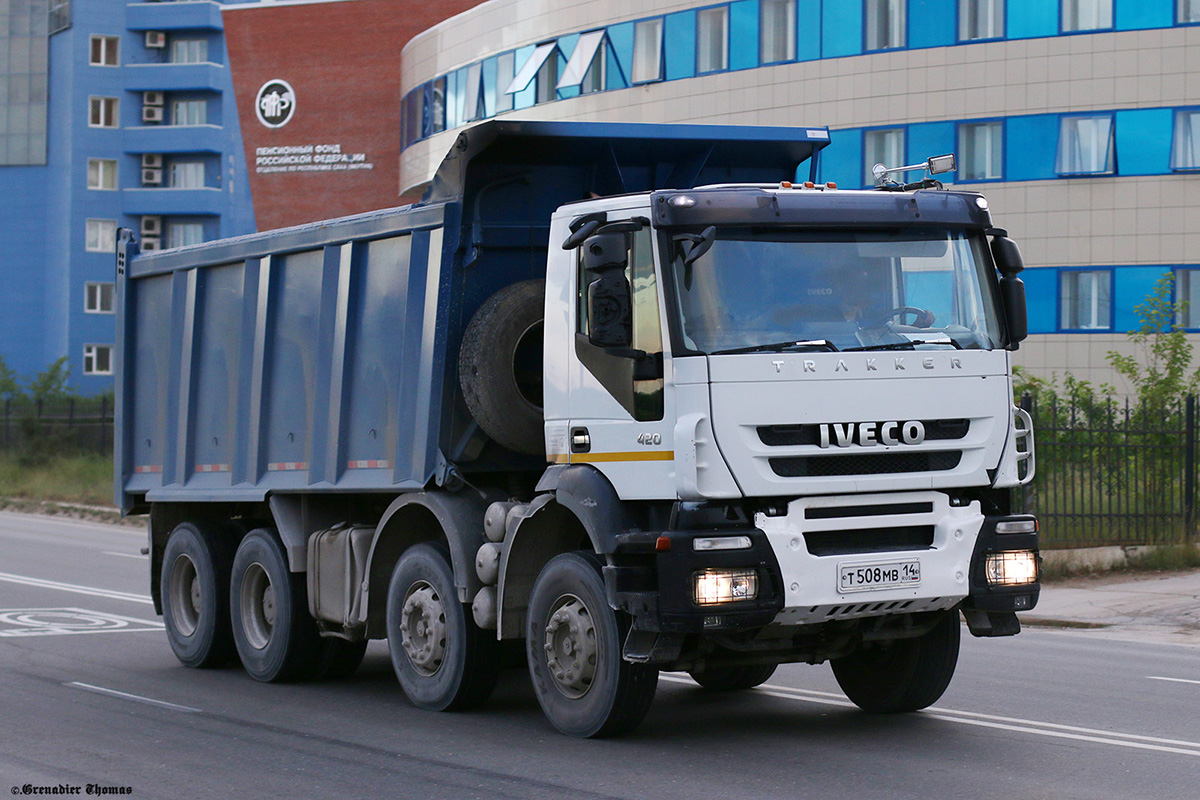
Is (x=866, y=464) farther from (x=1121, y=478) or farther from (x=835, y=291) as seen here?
(x=1121, y=478)

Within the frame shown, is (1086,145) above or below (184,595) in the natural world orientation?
above

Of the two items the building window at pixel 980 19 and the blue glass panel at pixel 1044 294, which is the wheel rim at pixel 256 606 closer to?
the blue glass panel at pixel 1044 294

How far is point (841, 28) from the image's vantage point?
34.5 metres

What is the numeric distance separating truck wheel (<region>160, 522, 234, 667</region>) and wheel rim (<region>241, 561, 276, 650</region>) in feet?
1.43

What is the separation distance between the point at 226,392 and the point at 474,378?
140 inches

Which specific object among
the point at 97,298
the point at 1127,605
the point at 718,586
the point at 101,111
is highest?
the point at 101,111

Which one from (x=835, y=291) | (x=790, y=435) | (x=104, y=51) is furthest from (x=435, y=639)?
(x=104, y=51)

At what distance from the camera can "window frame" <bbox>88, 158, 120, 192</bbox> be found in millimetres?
72938

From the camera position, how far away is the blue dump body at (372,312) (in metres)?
9.75

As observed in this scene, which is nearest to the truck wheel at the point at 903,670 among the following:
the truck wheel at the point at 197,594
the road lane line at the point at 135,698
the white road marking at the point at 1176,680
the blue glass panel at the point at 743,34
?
the white road marking at the point at 1176,680

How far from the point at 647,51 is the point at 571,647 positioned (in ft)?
100

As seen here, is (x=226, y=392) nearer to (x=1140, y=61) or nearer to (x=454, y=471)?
(x=454, y=471)

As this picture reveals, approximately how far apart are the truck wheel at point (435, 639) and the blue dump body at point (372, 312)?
0.56 metres

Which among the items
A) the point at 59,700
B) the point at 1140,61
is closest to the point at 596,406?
the point at 59,700
